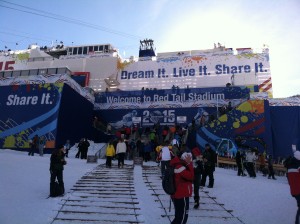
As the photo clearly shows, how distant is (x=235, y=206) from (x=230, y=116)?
14116 millimetres

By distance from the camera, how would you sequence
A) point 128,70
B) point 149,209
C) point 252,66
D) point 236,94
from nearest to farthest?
point 149,209 < point 236,94 < point 252,66 < point 128,70

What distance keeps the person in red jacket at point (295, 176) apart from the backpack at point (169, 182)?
2.53 meters

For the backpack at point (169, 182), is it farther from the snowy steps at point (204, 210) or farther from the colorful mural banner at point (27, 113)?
the colorful mural banner at point (27, 113)

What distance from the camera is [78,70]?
33.1 metres

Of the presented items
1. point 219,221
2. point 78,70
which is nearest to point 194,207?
point 219,221

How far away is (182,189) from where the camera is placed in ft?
16.5

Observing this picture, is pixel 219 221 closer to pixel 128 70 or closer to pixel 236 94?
pixel 236 94

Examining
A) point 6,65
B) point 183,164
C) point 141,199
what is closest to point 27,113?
point 141,199

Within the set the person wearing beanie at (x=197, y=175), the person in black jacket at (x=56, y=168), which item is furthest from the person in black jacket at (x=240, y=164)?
the person in black jacket at (x=56, y=168)

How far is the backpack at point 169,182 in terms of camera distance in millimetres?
4929

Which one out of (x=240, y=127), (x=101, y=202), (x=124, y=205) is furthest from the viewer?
(x=240, y=127)

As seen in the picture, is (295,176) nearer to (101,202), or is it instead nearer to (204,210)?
(204,210)

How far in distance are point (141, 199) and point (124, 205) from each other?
786mm

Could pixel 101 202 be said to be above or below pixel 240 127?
below
